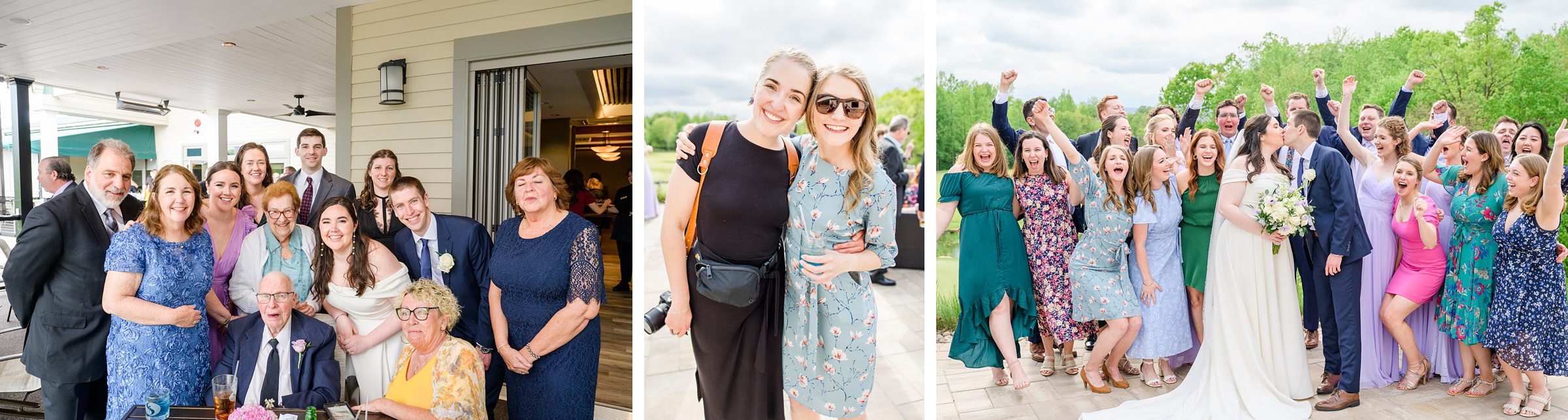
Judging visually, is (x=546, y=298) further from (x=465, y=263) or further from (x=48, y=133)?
(x=48, y=133)

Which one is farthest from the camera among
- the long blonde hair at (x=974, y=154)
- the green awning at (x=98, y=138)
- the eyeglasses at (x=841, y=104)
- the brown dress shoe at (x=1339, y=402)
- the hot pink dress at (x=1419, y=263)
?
the green awning at (x=98, y=138)

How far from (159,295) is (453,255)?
3.48ft

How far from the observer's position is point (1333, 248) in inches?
120

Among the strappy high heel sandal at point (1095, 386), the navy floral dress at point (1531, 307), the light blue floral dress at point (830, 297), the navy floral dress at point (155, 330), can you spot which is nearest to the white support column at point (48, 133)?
the navy floral dress at point (155, 330)

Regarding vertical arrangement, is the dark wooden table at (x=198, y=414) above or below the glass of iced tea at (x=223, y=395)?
below

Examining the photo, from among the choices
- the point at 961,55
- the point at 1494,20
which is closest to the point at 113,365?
the point at 961,55

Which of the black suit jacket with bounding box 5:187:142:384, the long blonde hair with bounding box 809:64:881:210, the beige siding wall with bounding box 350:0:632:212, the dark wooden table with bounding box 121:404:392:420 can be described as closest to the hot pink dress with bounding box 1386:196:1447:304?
the long blonde hair with bounding box 809:64:881:210

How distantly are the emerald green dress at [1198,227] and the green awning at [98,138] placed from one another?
5449mm

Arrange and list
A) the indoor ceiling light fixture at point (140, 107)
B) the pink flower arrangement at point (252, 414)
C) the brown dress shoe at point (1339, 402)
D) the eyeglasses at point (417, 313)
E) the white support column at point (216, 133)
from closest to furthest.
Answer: the pink flower arrangement at point (252, 414)
the eyeglasses at point (417, 313)
the brown dress shoe at point (1339, 402)
the white support column at point (216, 133)
the indoor ceiling light fixture at point (140, 107)

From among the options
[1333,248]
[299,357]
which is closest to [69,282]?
[299,357]

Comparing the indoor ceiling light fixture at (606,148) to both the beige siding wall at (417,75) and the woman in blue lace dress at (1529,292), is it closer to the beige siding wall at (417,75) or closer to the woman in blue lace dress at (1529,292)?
the beige siding wall at (417,75)

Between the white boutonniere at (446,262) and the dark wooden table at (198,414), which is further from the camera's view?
the white boutonniere at (446,262)

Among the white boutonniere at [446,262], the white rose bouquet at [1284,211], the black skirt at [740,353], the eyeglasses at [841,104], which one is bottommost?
the black skirt at [740,353]

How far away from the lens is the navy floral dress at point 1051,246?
10.7ft
